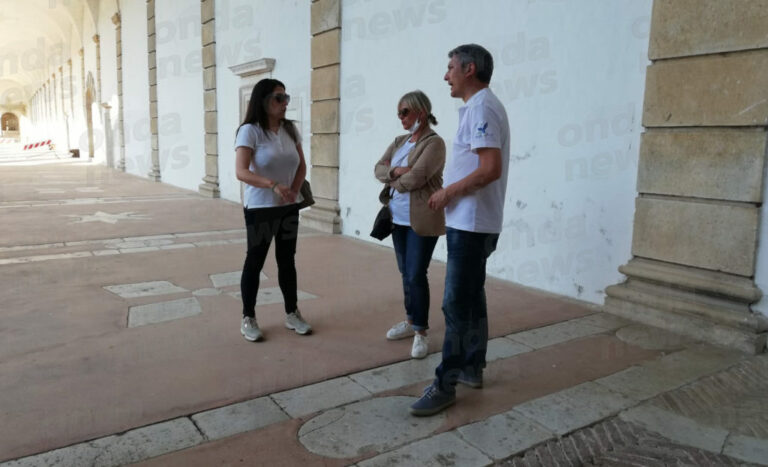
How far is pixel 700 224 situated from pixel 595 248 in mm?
923

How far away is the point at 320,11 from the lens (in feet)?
26.5

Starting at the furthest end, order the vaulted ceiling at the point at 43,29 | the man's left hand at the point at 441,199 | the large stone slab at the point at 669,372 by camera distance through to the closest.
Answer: the vaulted ceiling at the point at 43,29 → the large stone slab at the point at 669,372 → the man's left hand at the point at 441,199

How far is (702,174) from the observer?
3900mm

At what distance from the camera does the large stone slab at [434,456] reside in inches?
92.1

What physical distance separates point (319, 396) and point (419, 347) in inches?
31.1

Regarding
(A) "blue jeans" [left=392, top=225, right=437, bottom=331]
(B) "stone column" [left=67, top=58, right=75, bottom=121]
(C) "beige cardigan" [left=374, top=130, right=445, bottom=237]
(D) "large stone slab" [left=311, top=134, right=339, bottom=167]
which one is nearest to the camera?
(C) "beige cardigan" [left=374, top=130, right=445, bottom=237]

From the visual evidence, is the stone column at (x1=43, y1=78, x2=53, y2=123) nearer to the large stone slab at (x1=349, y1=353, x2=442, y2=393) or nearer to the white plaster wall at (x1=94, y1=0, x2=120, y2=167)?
the white plaster wall at (x1=94, y1=0, x2=120, y2=167)

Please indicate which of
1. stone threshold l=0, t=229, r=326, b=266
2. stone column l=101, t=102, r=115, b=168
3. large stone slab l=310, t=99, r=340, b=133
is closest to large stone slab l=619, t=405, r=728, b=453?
stone threshold l=0, t=229, r=326, b=266

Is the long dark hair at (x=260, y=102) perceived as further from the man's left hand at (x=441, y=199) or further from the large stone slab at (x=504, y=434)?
the large stone slab at (x=504, y=434)

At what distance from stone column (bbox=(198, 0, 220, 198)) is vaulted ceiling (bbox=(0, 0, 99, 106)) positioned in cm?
1270

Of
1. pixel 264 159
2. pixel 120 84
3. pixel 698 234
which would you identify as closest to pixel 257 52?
pixel 264 159

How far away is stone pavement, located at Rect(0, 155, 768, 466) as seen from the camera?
2.46 metres

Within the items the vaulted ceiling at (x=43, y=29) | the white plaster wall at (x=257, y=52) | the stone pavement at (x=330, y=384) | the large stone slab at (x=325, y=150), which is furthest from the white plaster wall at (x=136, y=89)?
the stone pavement at (x=330, y=384)

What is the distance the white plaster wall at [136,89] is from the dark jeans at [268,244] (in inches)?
584
